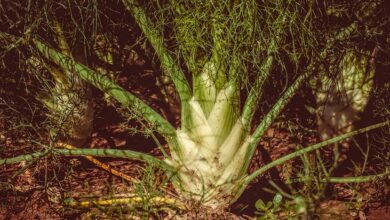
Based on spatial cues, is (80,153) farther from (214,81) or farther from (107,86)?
(214,81)

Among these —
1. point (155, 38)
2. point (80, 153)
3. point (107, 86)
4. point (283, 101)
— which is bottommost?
point (80, 153)

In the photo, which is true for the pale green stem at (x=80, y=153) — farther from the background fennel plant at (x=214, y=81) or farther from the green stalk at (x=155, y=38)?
the green stalk at (x=155, y=38)

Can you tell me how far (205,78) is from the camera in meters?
3.24

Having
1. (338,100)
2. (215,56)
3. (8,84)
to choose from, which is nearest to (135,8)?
(215,56)

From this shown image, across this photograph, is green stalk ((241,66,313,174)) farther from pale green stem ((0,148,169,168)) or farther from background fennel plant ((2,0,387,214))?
pale green stem ((0,148,169,168))

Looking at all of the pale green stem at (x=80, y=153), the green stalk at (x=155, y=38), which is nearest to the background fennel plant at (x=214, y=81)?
the green stalk at (x=155, y=38)

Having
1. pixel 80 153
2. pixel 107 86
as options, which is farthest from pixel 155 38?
pixel 80 153

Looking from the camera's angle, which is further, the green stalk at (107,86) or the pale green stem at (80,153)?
the green stalk at (107,86)

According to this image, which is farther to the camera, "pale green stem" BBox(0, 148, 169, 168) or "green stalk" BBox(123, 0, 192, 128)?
"green stalk" BBox(123, 0, 192, 128)

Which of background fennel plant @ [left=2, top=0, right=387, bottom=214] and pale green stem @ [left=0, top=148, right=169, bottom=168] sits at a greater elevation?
background fennel plant @ [left=2, top=0, right=387, bottom=214]

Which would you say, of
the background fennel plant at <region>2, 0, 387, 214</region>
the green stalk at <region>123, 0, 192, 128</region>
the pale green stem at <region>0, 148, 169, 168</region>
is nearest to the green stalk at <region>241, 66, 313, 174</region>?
the background fennel plant at <region>2, 0, 387, 214</region>

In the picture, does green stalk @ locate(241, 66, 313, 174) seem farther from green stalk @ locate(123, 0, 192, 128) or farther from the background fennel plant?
green stalk @ locate(123, 0, 192, 128)

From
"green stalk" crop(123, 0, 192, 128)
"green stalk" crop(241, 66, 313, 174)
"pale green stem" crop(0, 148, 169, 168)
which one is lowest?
"pale green stem" crop(0, 148, 169, 168)

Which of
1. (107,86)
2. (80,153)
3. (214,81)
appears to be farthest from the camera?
(214,81)
